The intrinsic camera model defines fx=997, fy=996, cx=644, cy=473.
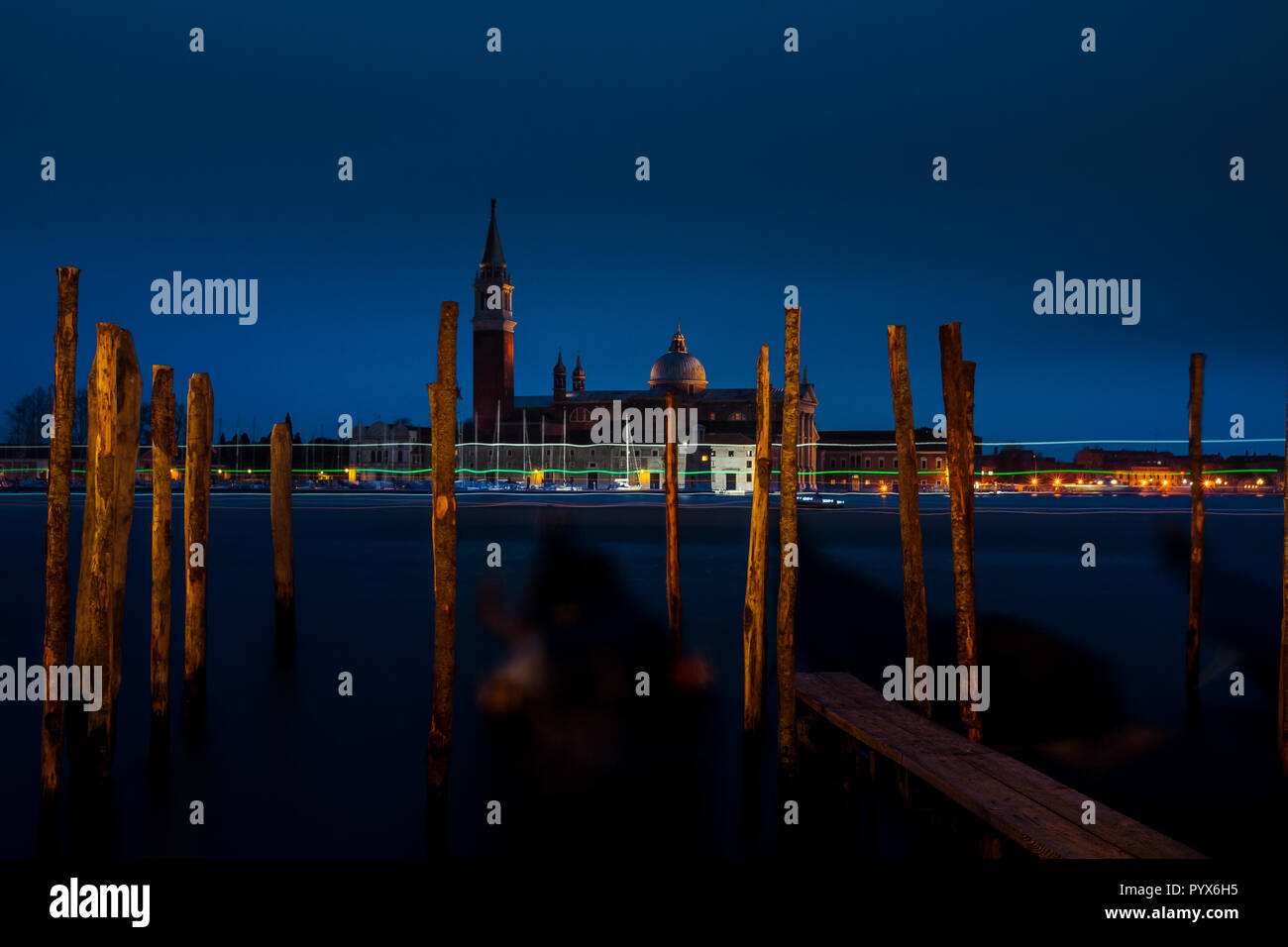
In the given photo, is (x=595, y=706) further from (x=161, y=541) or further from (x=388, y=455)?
(x=388, y=455)

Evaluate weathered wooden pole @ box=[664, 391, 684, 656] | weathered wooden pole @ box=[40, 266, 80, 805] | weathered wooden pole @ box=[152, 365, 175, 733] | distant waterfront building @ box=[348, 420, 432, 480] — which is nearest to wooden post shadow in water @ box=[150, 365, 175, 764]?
weathered wooden pole @ box=[152, 365, 175, 733]

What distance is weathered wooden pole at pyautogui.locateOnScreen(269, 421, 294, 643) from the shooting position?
1337cm

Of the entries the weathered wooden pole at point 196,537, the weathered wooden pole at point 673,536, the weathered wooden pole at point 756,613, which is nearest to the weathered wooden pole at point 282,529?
the weathered wooden pole at point 196,537

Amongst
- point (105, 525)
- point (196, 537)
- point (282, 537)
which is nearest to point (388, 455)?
point (282, 537)

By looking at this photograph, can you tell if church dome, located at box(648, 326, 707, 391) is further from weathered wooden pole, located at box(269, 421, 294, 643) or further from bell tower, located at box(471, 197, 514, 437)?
weathered wooden pole, located at box(269, 421, 294, 643)

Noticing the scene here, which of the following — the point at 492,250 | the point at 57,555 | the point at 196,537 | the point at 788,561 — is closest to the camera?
the point at 57,555

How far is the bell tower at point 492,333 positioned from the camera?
8781 cm

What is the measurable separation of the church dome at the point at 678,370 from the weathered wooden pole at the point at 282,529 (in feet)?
279

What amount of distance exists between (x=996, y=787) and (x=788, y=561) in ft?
8.65

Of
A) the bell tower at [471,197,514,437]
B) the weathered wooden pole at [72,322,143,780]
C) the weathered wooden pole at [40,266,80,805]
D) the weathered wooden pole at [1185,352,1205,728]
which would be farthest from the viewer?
the bell tower at [471,197,514,437]

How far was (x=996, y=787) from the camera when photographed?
17.9ft

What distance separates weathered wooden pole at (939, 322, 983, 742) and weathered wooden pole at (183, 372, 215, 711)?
6.68m

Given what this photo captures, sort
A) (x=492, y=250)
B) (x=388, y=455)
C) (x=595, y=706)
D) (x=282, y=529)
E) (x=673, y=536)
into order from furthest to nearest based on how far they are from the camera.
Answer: (x=388, y=455) < (x=492, y=250) < (x=282, y=529) < (x=673, y=536) < (x=595, y=706)

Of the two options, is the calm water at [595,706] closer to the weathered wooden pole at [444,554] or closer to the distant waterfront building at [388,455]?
the weathered wooden pole at [444,554]
